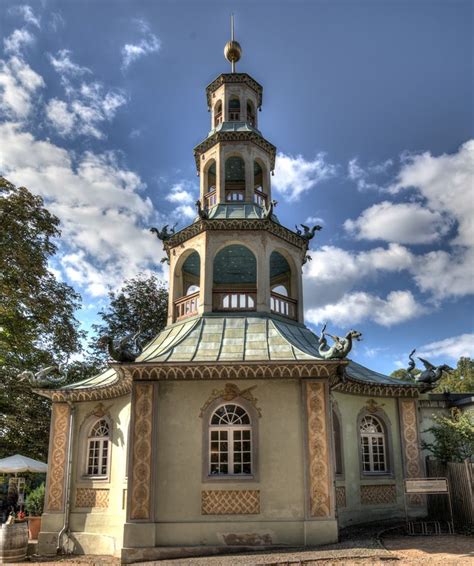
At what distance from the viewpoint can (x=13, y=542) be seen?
13094 millimetres

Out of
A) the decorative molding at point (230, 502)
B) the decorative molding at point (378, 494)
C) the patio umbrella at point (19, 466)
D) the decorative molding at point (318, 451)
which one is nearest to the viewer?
the decorative molding at point (318, 451)

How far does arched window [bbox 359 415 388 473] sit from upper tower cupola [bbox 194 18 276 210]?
25.3 feet

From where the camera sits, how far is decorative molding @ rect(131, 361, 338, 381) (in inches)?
483

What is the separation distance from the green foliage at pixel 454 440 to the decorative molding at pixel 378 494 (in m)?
1.66

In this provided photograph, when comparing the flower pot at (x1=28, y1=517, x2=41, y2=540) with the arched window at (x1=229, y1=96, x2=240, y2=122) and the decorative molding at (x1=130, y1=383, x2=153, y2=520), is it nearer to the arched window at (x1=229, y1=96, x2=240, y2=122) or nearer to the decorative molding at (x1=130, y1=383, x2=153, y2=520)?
the decorative molding at (x1=130, y1=383, x2=153, y2=520)

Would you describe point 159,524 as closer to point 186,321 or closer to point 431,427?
point 186,321

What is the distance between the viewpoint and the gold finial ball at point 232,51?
20266mm

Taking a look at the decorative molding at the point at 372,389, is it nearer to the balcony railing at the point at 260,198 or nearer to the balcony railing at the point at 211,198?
the balcony railing at the point at 260,198

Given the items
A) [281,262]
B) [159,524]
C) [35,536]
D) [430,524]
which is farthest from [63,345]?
[430,524]

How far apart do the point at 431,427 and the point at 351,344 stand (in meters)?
6.21

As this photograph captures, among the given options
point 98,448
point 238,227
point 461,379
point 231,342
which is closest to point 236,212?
point 238,227

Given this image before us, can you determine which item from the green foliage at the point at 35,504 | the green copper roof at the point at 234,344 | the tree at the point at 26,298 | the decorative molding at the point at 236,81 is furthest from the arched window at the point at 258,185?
the green foliage at the point at 35,504

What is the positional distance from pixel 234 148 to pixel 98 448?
1078 cm

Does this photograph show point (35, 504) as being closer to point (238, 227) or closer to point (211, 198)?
point (211, 198)
